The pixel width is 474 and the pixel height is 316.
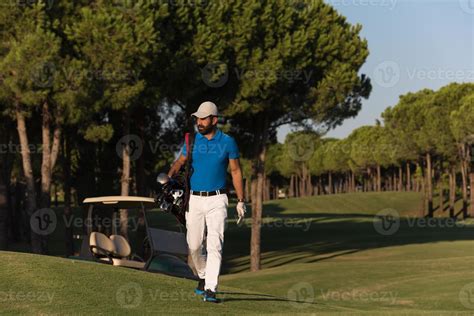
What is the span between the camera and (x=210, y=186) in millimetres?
10414

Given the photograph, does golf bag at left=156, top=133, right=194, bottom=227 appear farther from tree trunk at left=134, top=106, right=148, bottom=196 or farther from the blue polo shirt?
tree trunk at left=134, top=106, right=148, bottom=196

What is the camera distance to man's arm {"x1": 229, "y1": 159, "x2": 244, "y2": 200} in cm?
1051

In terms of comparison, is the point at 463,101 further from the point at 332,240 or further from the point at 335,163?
the point at 335,163

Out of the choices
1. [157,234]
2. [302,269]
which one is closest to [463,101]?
[302,269]

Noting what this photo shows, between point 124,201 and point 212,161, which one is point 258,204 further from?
point 212,161

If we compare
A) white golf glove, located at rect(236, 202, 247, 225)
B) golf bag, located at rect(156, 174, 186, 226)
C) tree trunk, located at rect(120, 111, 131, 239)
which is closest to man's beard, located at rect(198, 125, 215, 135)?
golf bag, located at rect(156, 174, 186, 226)

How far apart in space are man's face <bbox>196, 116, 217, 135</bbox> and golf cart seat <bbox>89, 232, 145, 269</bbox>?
26.6ft

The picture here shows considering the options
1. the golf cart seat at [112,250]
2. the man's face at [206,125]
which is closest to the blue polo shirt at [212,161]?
the man's face at [206,125]

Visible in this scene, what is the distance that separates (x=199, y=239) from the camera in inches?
416

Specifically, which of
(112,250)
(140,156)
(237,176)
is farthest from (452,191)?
(237,176)

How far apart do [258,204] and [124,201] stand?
17.2 meters

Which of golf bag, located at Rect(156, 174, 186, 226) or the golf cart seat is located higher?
golf bag, located at Rect(156, 174, 186, 226)

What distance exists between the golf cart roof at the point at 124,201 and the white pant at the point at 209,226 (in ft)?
25.0

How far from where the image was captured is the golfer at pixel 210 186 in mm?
10367
